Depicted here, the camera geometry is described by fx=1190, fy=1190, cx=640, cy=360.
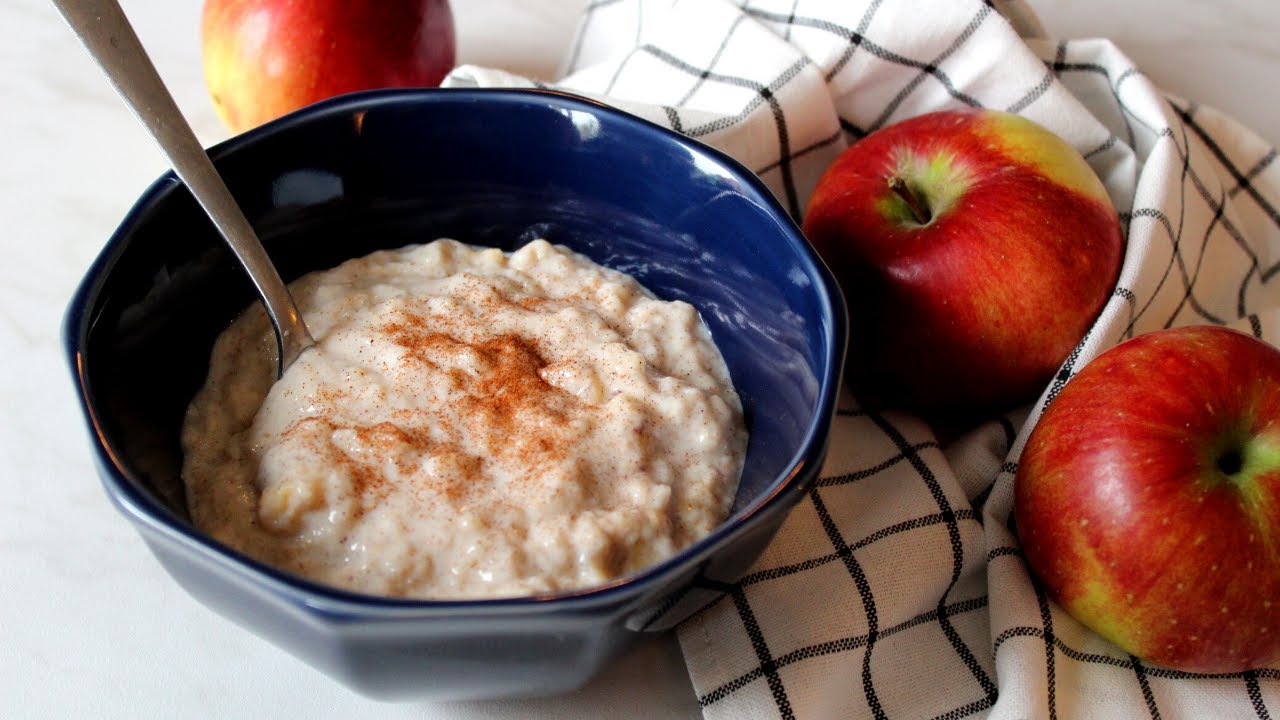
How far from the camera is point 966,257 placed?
132 centimetres

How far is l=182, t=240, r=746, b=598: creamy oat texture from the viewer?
1.05m

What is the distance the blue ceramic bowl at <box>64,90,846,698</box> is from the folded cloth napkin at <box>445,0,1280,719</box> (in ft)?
0.44

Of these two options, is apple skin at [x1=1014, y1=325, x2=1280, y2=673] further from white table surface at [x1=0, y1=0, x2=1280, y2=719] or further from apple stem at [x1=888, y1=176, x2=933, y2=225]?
white table surface at [x1=0, y1=0, x2=1280, y2=719]

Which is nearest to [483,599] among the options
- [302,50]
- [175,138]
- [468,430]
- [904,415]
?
[468,430]

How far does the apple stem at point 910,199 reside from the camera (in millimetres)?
1372

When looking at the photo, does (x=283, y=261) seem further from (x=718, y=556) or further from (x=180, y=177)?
(x=718, y=556)

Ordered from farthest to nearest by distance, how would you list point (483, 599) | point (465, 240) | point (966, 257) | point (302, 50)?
point (302, 50), point (465, 240), point (966, 257), point (483, 599)

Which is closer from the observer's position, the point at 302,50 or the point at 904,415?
the point at 904,415

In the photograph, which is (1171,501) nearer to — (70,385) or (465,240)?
(465,240)

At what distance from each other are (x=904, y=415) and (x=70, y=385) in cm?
96

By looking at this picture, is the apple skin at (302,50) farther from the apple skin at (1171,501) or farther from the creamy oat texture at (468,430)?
the apple skin at (1171,501)

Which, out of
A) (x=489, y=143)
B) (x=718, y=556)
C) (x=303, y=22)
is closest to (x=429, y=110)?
(x=489, y=143)

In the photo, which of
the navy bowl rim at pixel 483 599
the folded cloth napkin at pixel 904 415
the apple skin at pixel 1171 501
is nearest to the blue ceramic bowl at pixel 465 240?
the navy bowl rim at pixel 483 599

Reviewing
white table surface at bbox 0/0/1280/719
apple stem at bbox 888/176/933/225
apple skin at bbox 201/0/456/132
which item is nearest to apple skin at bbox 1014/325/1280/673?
apple stem at bbox 888/176/933/225
